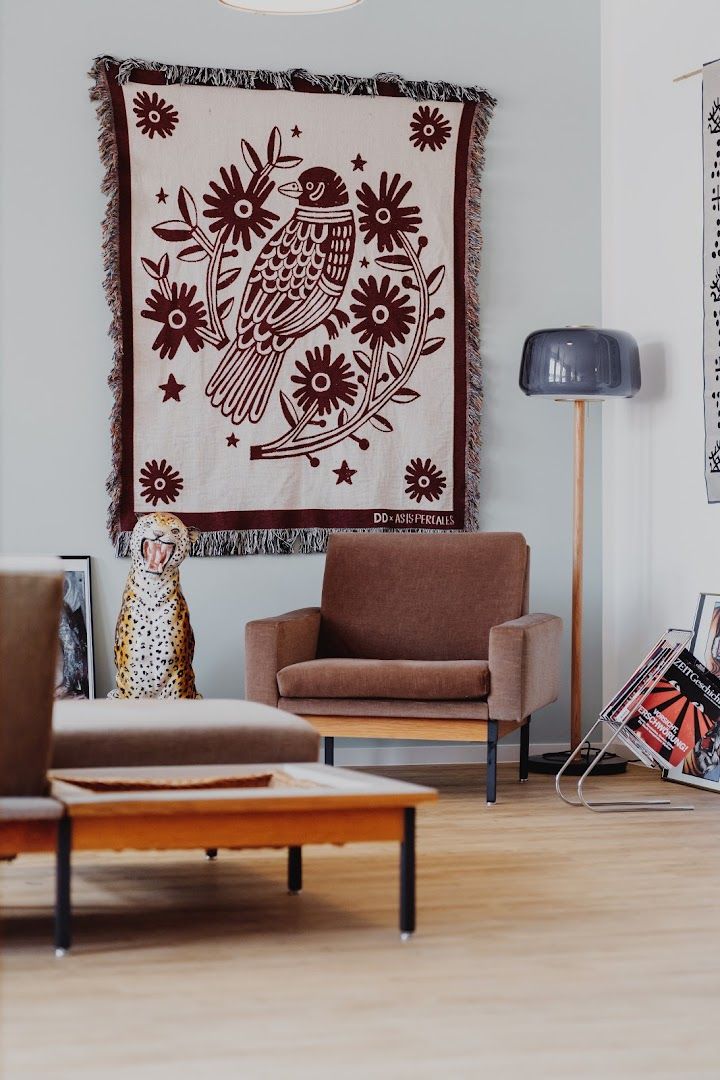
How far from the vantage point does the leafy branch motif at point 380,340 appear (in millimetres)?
5324

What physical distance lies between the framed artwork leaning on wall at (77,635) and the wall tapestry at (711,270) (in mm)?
2267

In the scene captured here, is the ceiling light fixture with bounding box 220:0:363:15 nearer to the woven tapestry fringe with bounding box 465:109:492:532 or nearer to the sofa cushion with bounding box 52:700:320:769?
the sofa cushion with bounding box 52:700:320:769

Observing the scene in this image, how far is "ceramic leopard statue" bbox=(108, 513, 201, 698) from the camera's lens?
4.68 m

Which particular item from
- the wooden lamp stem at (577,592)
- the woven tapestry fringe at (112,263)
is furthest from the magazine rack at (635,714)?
the woven tapestry fringe at (112,263)

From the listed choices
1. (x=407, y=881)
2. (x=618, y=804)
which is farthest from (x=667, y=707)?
(x=407, y=881)

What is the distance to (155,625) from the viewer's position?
15.4 feet

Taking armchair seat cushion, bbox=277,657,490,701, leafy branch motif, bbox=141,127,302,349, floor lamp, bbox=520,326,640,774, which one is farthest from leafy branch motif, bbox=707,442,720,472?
leafy branch motif, bbox=141,127,302,349

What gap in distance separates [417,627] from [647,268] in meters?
1.69

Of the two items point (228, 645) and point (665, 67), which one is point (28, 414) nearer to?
point (228, 645)

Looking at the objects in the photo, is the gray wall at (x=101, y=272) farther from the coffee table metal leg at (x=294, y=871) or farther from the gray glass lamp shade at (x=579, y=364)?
the coffee table metal leg at (x=294, y=871)

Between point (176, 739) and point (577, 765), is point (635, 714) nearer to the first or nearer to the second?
point (577, 765)

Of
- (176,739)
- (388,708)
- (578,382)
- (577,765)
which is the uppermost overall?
(578,382)

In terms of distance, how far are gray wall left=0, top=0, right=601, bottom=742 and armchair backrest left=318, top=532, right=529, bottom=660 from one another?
42 cm

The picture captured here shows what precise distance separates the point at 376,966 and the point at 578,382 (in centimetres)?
284
